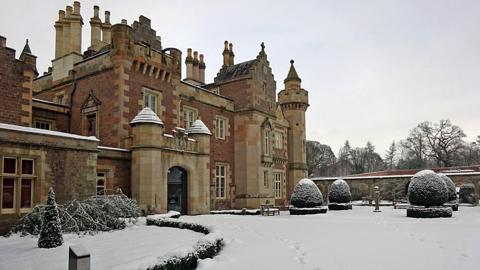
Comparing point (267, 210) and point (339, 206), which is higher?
point (267, 210)

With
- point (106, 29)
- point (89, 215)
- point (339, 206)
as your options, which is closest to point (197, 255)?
point (89, 215)

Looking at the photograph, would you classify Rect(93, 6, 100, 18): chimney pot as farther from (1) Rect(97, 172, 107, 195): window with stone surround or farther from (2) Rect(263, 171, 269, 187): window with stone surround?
(2) Rect(263, 171, 269, 187): window with stone surround

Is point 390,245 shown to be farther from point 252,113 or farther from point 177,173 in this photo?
Result: point 252,113

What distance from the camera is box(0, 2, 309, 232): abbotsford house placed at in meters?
13.1

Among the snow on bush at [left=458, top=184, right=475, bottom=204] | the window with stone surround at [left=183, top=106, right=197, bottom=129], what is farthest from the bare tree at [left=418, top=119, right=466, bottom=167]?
the window with stone surround at [left=183, top=106, right=197, bottom=129]

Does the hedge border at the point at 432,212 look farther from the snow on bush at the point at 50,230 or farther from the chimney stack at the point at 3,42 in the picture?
the chimney stack at the point at 3,42

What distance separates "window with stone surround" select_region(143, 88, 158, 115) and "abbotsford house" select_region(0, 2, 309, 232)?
5cm

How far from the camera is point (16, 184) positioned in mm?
12289

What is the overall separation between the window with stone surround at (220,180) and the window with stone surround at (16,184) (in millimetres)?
14556

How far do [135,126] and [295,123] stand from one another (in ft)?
69.4

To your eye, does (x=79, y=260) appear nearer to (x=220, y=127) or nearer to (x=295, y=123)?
(x=220, y=127)

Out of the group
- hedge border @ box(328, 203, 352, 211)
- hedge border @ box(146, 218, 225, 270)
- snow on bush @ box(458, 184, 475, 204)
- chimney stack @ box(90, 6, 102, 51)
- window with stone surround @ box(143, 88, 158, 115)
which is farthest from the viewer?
snow on bush @ box(458, 184, 475, 204)

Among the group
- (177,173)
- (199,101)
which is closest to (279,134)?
(199,101)

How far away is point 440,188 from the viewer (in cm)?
2005
